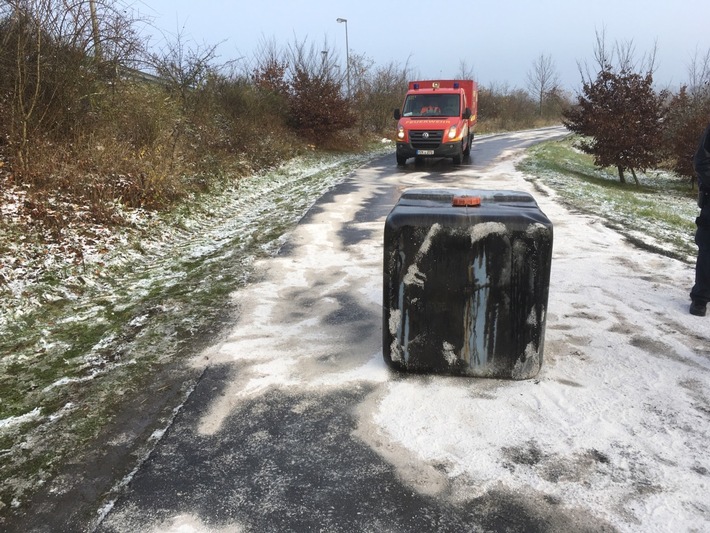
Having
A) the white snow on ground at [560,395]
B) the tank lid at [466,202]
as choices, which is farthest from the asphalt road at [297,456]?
the tank lid at [466,202]

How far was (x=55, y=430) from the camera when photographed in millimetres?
3062

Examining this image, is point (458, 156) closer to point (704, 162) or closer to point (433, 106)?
point (433, 106)

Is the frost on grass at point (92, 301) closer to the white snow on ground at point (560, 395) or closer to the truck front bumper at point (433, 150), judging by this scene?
the white snow on ground at point (560, 395)

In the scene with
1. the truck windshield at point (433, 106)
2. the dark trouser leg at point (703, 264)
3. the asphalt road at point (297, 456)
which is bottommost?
the asphalt road at point (297, 456)

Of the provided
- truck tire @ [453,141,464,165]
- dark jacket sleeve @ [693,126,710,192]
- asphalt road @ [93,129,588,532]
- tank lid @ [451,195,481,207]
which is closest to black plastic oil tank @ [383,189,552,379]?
tank lid @ [451,195,481,207]

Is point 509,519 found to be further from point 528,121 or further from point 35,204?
point 528,121

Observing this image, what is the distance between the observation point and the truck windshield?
16763 millimetres

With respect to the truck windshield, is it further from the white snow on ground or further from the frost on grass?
the white snow on ground

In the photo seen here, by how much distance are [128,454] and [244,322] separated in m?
1.87

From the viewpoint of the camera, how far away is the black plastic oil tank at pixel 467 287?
3.26 metres

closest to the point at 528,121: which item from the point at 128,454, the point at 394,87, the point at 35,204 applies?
the point at 394,87

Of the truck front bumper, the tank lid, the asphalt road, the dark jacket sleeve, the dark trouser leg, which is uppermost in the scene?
the dark jacket sleeve

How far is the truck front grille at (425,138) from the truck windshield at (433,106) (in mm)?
911

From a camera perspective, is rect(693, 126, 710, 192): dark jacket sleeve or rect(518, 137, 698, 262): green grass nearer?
rect(693, 126, 710, 192): dark jacket sleeve
